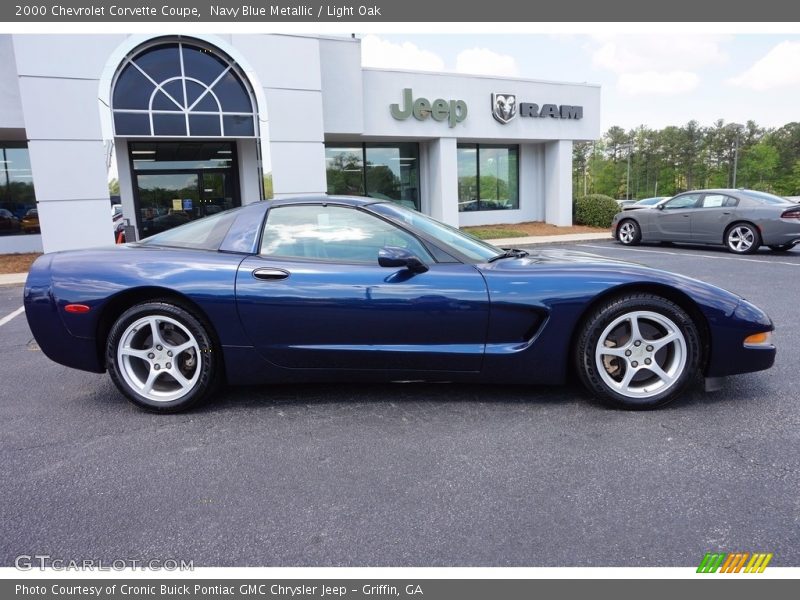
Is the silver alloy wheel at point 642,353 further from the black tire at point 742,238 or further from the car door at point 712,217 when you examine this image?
the car door at point 712,217

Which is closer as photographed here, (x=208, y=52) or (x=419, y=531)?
(x=419, y=531)

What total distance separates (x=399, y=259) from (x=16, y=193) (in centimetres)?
1520

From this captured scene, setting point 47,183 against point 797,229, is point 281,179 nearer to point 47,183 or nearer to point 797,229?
point 47,183

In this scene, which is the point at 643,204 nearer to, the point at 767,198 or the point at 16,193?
the point at 767,198

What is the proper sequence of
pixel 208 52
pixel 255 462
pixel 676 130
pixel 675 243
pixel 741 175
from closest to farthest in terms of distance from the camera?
pixel 255 462 < pixel 208 52 < pixel 675 243 < pixel 741 175 < pixel 676 130

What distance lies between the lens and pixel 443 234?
357 cm

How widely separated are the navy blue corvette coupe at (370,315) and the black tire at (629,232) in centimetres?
1121

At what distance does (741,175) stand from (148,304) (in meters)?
87.5

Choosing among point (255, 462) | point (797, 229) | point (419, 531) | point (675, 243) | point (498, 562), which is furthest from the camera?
point (675, 243)

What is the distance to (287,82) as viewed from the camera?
42.4ft

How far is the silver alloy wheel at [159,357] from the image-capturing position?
134 inches

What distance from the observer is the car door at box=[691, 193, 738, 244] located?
11.6 m

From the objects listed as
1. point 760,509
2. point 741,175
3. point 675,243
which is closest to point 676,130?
point 741,175

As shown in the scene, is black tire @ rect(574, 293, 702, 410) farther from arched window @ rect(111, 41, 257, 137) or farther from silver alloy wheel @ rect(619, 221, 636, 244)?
silver alloy wheel @ rect(619, 221, 636, 244)
